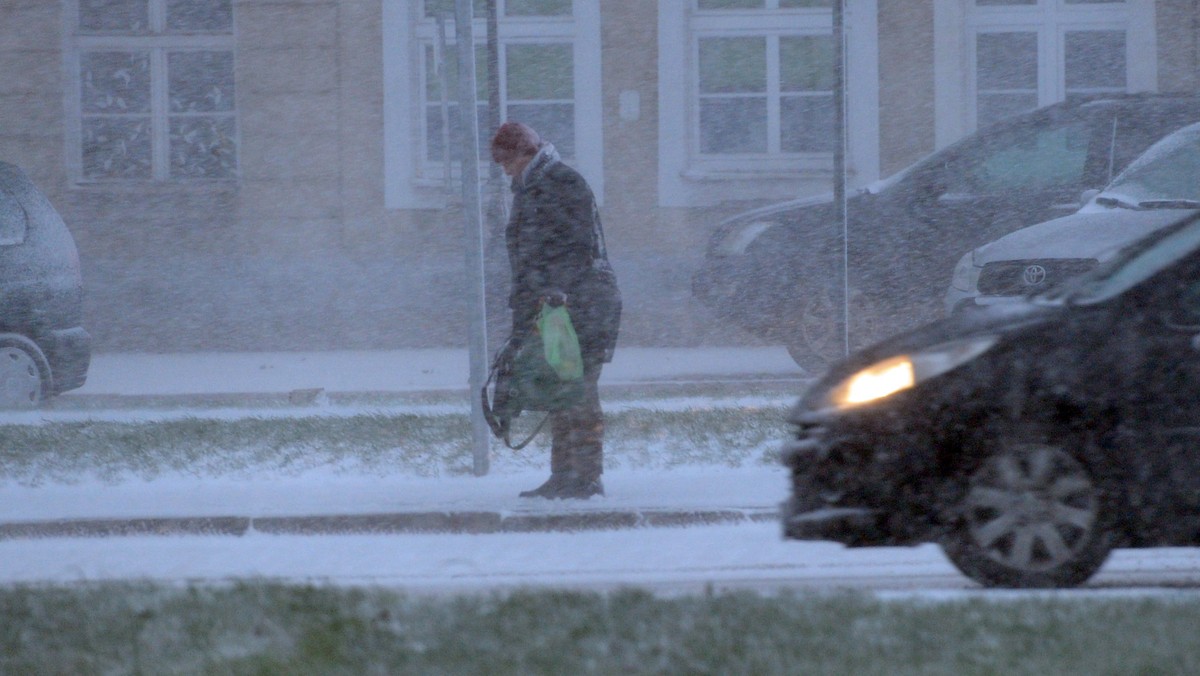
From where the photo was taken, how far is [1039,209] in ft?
36.7

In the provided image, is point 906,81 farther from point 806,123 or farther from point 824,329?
point 824,329

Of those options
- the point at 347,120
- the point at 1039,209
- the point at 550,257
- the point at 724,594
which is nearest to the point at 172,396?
the point at 347,120

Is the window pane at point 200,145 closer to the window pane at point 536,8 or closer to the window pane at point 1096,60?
the window pane at point 536,8

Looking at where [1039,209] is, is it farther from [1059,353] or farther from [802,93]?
[1059,353]

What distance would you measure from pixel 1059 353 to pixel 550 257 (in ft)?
9.18

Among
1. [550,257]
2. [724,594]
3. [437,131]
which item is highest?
[437,131]

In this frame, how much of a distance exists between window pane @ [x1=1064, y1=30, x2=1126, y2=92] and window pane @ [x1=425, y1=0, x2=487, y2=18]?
5700 millimetres

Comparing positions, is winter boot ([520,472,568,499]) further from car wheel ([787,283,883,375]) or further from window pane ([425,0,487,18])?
window pane ([425,0,487,18])

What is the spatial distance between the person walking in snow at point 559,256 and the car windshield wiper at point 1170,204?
422cm

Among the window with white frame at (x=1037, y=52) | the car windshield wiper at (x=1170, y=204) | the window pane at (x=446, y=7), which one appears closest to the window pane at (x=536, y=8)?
the window pane at (x=446, y=7)

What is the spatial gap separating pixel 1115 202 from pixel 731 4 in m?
5.94

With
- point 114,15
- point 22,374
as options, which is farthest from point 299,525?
point 114,15

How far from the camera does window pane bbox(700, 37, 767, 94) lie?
1520 centimetres

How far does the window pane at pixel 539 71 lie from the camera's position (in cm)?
1515
